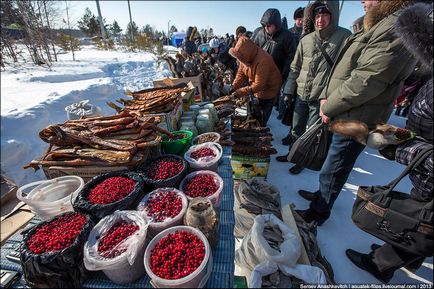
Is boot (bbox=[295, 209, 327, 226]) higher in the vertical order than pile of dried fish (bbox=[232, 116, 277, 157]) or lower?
lower

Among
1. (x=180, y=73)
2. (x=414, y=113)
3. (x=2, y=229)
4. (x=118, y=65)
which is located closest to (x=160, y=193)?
(x=2, y=229)

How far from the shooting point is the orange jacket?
304 cm

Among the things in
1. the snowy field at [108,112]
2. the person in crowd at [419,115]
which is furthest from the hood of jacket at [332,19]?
the snowy field at [108,112]

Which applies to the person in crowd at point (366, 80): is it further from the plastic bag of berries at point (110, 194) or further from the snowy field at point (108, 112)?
the plastic bag of berries at point (110, 194)

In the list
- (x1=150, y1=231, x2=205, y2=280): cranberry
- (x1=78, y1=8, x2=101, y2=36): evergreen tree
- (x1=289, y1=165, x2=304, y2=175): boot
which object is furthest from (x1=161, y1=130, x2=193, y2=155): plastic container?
(x1=78, y1=8, x2=101, y2=36): evergreen tree

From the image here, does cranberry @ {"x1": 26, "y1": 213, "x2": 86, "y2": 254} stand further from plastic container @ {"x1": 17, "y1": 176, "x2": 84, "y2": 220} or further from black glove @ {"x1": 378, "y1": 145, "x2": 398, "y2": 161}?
black glove @ {"x1": 378, "y1": 145, "x2": 398, "y2": 161}

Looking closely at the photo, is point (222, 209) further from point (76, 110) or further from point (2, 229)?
point (76, 110)

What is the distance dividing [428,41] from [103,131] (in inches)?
92.1

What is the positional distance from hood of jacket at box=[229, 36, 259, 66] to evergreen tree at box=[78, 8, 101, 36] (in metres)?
34.7

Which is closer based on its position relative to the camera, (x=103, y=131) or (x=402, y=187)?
(x=103, y=131)

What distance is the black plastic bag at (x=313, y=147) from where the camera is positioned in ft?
7.44

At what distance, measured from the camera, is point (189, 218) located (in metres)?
1.15

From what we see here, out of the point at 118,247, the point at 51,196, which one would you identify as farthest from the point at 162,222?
the point at 51,196

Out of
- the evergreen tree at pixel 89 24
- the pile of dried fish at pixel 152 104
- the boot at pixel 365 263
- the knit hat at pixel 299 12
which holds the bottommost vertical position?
the boot at pixel 365 263
